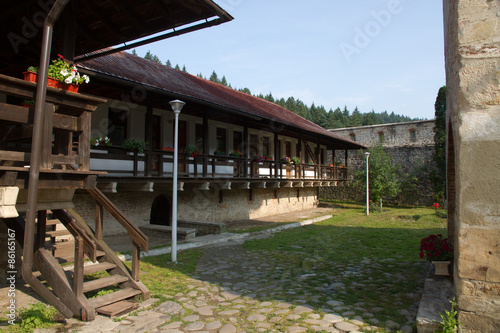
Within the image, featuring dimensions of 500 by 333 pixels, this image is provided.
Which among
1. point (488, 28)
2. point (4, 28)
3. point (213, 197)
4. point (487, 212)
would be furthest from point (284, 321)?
point (213, 197)

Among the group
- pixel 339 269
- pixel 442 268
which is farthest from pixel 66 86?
pixel 442 268

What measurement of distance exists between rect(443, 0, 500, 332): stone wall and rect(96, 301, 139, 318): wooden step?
3.71 metres

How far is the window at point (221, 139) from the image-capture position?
15.6m

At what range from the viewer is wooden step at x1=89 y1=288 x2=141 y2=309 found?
14.3ft

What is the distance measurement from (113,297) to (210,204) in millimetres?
9535

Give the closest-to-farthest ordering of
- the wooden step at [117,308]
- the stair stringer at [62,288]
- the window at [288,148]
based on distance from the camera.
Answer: the stair stringer at [62,288], the wooden step at [117,308], the window at [288,148]

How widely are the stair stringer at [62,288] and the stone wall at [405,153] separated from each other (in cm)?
2179

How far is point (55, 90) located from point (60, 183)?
1082 mm

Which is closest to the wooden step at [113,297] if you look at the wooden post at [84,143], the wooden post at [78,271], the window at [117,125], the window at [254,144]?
the wooden post at [78,271]

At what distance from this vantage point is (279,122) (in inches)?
572

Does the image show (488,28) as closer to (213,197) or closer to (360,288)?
(360,288)

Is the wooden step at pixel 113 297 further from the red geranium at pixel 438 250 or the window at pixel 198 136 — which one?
the window at pixel 198 136

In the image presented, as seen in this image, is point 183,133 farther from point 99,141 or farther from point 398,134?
point 398,134

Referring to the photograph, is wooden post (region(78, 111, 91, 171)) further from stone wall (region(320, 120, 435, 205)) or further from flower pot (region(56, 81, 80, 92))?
stone wall (region(320, 120, 435, 205))
